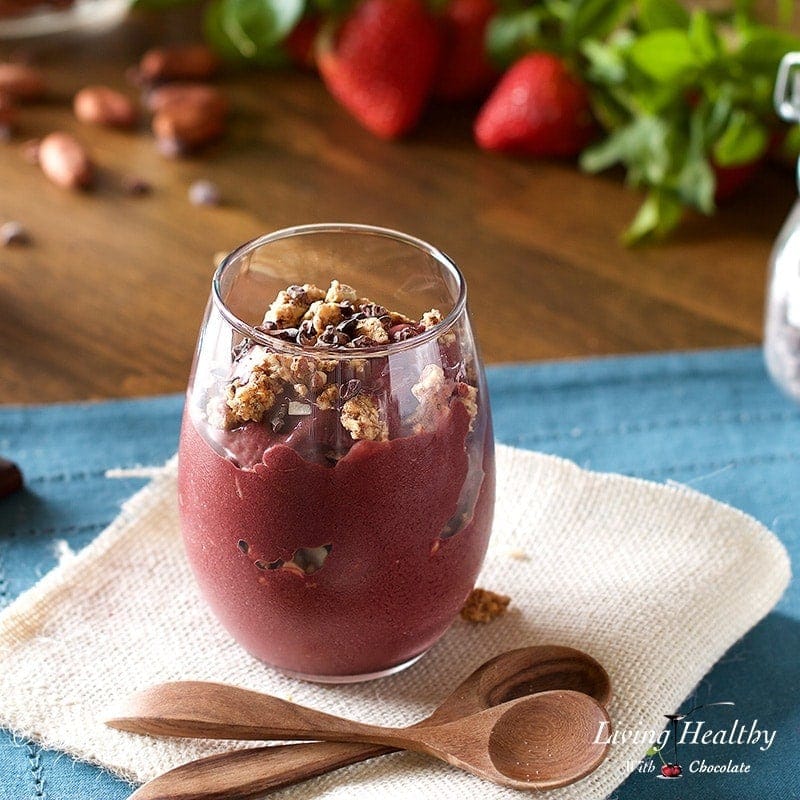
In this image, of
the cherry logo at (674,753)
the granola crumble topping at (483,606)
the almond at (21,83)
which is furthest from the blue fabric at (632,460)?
the almond at (21,83)

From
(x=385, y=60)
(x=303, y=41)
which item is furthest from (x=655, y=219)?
(x=303, y=41)

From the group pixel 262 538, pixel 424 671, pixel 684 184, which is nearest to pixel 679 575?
pixel 424 671

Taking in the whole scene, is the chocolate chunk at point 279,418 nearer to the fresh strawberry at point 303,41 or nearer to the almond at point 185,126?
the almond at point 185,126

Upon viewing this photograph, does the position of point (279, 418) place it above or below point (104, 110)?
above

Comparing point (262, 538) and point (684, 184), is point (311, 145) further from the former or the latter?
point (262, 538)

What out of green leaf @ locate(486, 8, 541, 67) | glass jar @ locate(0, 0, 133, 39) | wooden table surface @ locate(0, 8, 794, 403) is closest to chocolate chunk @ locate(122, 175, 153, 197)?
wooden table surface @ locate(0, 8, 794, 403)

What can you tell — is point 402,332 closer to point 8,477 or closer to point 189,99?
point 8,477
